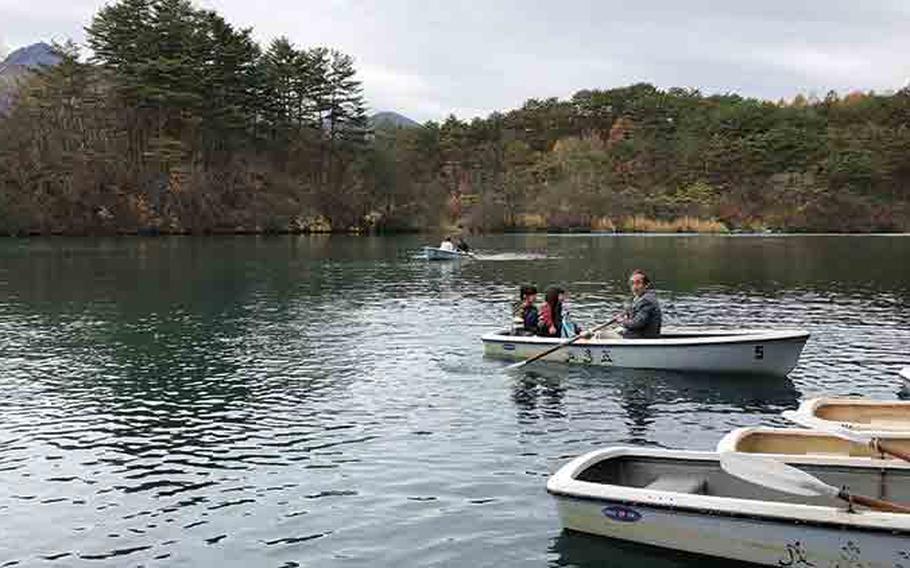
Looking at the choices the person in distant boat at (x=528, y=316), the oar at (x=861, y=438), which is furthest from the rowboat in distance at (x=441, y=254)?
the oar at (x=861, y=438)

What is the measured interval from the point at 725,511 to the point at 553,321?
13.0m

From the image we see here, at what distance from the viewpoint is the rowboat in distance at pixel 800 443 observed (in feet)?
35.1

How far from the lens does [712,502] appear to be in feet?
28.5

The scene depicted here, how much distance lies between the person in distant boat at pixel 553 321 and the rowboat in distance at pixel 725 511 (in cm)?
1111

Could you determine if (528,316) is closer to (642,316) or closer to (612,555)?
(642,316)

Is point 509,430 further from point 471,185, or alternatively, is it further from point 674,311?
point 471,185

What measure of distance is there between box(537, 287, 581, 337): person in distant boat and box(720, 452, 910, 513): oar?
12205mm

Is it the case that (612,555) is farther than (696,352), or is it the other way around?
(696,352)

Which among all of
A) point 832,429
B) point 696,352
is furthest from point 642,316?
point 832,429

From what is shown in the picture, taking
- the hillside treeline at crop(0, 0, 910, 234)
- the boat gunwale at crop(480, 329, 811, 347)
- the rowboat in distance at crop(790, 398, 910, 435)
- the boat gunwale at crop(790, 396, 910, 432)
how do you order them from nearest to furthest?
the boat gunwale at crop(790, 396, 910, 432) < the rowboat in distance at crop(790, 398, 910, 435) < the boat gunwale at crop(480, 329, 811, 347) < the hillside treeline at crop(0, 0, 910, 234)

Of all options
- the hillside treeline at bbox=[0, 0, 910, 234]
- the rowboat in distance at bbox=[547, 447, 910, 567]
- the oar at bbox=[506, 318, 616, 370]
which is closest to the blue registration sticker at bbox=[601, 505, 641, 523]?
the rowboat in distance at bbox=[547, 447, 910, 567]

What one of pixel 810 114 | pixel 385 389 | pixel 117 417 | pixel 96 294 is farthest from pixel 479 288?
pixel 810 114

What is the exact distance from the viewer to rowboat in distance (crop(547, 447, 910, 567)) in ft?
26.6

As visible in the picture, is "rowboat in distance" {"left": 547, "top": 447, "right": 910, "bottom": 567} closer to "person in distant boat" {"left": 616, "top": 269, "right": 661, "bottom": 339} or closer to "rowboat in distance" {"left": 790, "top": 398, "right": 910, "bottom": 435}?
"rowboat in distance" {"left": 790, "top": 398, "right": 910, "bottom": 435}
